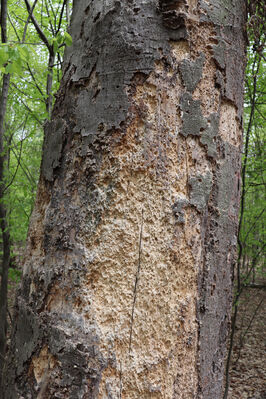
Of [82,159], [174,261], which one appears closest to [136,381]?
[174,261]

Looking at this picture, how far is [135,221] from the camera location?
0.85 m

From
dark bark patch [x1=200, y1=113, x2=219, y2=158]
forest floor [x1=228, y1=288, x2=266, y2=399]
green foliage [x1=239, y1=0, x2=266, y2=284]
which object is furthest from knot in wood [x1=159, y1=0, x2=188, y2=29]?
forest floor [x1=228, y1=288, x2=266, y2=399]

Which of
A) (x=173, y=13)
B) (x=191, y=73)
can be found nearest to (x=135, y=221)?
(x=191, y=73)

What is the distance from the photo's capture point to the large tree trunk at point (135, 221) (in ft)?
2.63

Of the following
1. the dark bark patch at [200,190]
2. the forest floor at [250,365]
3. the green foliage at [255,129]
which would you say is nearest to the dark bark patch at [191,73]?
the dark bark patch at [200,190]

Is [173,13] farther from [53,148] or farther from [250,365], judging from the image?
[250,365]

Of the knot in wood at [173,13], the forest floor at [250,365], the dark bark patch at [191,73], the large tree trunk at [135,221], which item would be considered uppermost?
the knot in wood at [173,13]

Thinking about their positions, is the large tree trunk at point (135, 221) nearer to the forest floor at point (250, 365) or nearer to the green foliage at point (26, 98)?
the green foliage at point (26, 98)

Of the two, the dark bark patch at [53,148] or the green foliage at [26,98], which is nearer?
the dark bark patch at [53,148]

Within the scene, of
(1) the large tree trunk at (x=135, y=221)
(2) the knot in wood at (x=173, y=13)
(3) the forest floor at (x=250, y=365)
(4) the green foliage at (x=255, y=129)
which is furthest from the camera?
(3) the forest floor at (x=250, y=365)

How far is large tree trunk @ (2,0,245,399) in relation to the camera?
80 centimetres

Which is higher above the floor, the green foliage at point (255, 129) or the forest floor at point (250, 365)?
the green foliage at point (255, 129)

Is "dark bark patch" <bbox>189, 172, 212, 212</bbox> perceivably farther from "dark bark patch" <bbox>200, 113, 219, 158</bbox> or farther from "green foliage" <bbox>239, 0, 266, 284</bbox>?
"green foliage" <bbox>239, 0, 266, 284</bbox>

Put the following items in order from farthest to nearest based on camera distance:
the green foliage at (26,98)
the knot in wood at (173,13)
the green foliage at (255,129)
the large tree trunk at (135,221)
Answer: the green foliage at (26,98), the green foliage at (255,129), the knot in wood at (173,13), the large tree trunk at (135,221)
